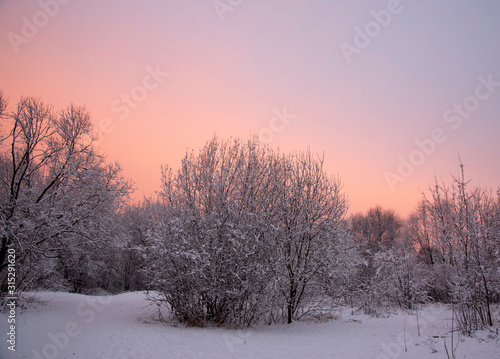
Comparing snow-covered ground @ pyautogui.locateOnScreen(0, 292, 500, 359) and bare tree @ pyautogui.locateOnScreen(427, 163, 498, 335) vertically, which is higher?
bare tree @ pyautogui.locateOnScreen(427, 163, 498, 335)

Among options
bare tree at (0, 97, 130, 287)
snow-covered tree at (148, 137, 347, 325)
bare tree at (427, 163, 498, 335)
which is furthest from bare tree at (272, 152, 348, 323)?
bare tree at (0, 97, 130, 287)

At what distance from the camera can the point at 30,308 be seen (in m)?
12.5

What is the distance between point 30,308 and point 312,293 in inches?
507

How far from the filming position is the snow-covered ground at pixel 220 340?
738cm

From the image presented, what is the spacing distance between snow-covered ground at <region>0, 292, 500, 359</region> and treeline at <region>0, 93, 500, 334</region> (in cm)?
137

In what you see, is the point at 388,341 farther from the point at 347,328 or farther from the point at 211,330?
the point at 211,330

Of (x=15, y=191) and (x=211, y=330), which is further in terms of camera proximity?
(x=15, y=191)

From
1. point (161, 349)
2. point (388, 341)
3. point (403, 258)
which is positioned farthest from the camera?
point (403, 258)

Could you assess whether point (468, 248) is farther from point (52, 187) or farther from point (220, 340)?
point (52, 187)

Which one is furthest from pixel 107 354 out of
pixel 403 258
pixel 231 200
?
pixel 403 258

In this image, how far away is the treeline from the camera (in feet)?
36.3

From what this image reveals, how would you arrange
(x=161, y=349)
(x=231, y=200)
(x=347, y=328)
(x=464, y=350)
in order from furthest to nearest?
1. (x=231, y=200)
2. (x=347, y=328)
3. (x=161, y=349)
4. (x=464, y=350)

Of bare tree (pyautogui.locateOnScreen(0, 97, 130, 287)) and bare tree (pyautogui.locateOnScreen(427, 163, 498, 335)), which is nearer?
bare tree (pyautogui.locateOnScreen(427, 163, 498, 335))

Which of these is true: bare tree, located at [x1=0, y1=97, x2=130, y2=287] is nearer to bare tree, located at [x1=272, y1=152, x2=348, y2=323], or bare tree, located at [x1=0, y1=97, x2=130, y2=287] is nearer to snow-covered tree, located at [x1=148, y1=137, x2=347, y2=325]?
snow-covered tree, located at [x1=148, y1=137, x2=347, y2=325]
